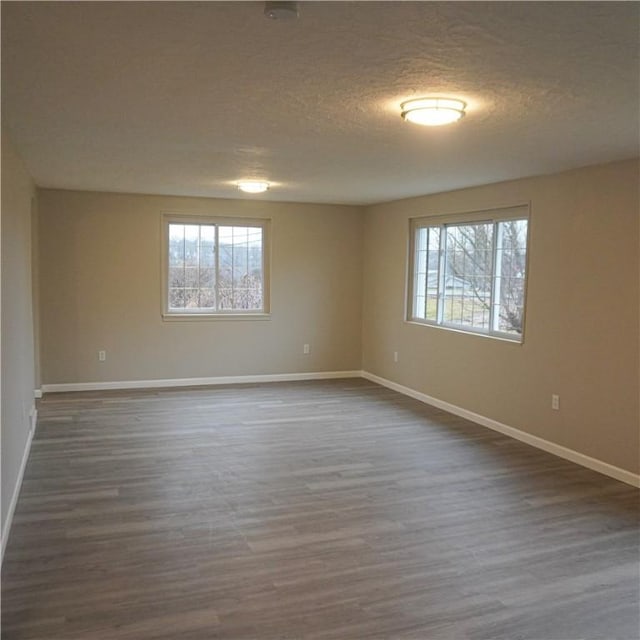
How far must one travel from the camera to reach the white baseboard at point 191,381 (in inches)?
268

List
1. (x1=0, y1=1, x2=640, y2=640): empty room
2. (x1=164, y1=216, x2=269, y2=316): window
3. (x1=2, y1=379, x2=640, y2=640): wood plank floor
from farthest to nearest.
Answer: (x1=164, y1=216, x2=269, y2=316): window, (x1=2, y1=379, x2=640, y2=640): wood plank floor, (x1=0, y1=1, x2=640, y2=640): empty room

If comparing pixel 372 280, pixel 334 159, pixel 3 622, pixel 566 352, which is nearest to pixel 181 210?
pixel 372 280

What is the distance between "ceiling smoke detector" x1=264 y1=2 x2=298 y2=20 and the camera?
1757 mm

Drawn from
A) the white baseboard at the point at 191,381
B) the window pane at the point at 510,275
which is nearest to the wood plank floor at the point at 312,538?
the window pane at the point at 510,275

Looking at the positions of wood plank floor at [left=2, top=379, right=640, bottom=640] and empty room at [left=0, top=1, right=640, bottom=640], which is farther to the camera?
wood plank floor at [left=2, top=379, right=640, bottom=640]

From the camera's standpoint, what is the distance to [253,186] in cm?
594

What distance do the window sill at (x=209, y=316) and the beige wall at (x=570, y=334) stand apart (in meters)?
2.31

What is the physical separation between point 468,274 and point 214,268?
3066 mm

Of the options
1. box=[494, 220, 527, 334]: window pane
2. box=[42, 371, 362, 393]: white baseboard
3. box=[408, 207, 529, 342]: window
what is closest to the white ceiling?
box=[494, 220, 527, 334]: window pane

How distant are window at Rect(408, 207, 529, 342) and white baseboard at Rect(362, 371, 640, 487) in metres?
0.80

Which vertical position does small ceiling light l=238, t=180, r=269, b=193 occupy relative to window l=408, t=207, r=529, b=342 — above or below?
above

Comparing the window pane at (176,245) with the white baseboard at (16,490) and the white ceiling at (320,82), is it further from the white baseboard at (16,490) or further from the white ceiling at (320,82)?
the white baseboard at (16,490)

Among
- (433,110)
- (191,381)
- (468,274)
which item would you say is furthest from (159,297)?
(433,110)

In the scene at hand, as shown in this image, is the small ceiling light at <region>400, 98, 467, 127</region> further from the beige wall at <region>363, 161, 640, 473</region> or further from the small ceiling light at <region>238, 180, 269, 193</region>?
the small ceiling light at <region>238, 180, 269, 193</region>
